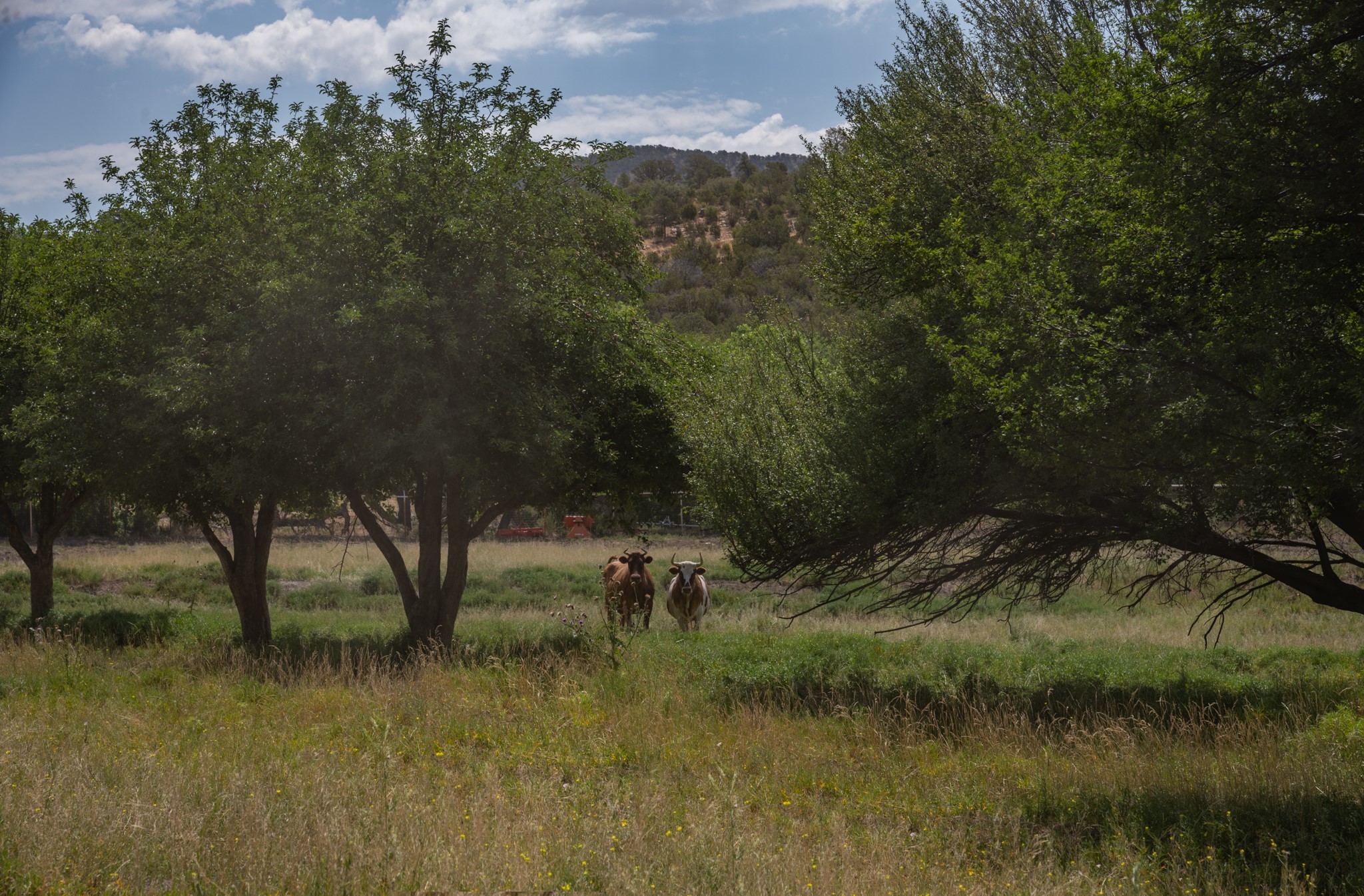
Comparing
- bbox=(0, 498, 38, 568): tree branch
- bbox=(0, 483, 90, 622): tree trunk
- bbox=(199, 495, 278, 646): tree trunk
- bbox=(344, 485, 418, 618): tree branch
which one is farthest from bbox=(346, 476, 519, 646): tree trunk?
bbox=(0, 498, 38, 568): tree branch

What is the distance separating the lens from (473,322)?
41.0 ft

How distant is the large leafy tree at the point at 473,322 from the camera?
12281mm

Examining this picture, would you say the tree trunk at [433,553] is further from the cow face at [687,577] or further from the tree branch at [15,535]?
the tree branch at [15,535]

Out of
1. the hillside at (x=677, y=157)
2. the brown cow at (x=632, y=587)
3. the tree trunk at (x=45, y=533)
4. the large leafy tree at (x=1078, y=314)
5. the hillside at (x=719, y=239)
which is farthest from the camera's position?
the hillside at (x=677, y=157)

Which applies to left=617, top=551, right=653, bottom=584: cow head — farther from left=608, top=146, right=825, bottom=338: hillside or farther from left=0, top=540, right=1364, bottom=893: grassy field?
left=608, top=146, right=825, bottom=338: hillside

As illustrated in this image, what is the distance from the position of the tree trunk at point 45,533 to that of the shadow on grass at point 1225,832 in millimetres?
18169

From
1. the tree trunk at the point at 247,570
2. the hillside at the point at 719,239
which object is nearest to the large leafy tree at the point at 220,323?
the tree trunk at the point at 247,570

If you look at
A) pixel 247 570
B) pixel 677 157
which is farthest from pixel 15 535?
pixel 677 157

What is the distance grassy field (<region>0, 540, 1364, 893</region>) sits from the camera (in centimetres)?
535

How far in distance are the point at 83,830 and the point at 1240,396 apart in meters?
8.02

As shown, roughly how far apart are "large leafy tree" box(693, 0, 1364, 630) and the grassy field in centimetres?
192

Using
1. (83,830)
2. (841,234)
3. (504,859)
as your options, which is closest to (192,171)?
(841,234)

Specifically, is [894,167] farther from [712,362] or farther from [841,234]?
[712,362]

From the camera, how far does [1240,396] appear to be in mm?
7559
